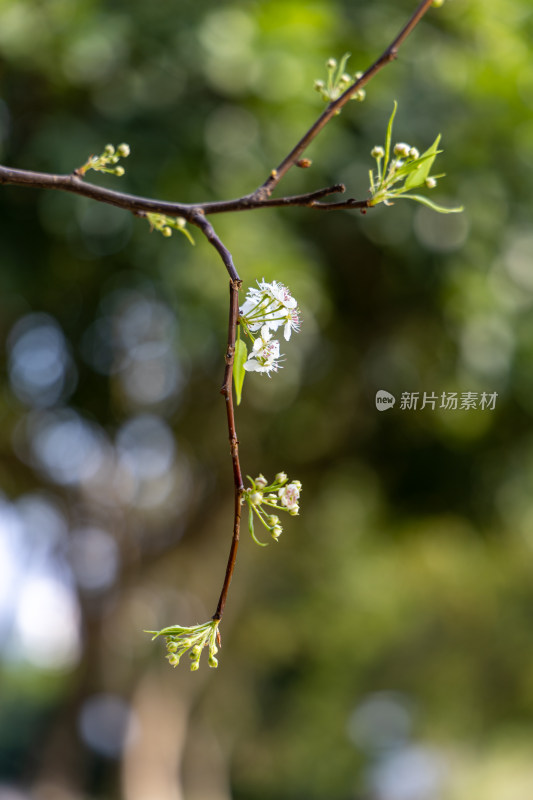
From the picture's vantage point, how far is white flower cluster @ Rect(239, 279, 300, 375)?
1.37 feet

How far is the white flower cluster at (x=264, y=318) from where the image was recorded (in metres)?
0.42

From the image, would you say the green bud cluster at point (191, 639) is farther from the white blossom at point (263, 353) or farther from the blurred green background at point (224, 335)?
the blurred green background at point (224, 335)

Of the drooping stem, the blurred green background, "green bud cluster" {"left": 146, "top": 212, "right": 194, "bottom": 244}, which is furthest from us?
the blurred green background

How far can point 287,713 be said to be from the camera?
7.63m

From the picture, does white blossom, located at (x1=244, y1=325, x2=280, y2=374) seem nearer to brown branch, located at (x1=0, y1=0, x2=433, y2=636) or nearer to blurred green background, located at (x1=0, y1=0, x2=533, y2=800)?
brown branch, located at (x1=0, y1=0, x2=433, y2=636)

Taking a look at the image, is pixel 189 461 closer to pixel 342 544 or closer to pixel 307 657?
pixel 342 544

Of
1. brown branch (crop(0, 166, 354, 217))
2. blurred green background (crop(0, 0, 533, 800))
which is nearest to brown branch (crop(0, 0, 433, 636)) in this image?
brown branch (crop(0, 166, 354, 217))

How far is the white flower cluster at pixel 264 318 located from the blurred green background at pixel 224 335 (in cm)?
140

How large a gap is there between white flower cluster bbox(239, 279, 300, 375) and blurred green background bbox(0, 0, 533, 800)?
1399 millimetres

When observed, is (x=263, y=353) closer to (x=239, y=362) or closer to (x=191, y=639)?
(x=239, y=362)

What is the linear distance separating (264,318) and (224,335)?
5.68ft

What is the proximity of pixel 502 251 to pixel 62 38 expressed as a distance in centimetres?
129

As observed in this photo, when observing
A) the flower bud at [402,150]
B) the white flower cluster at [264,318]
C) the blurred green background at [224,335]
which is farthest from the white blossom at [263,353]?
the blurred green background at [224,335]

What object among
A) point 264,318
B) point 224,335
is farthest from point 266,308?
point 224,335
